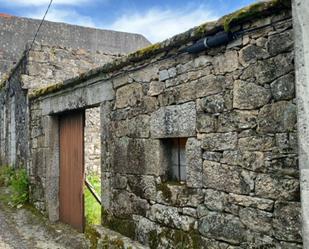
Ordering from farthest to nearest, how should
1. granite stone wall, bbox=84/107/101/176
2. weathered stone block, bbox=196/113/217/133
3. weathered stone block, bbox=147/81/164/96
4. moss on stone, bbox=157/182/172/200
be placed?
granite stone wall, bbox=84/107/101/176 → weathered stone block, bbox=147/81/164/96 → moss on stone, bbox=157/182/172/200 → weathered stone block, bbox=196/113/217/133

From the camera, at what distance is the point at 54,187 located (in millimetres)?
6398

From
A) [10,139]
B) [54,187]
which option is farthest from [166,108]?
[10,139]

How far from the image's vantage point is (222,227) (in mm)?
2973

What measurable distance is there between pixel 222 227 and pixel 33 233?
3817mm

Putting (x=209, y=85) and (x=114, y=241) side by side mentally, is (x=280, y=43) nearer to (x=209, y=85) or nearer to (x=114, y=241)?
(x=209, y=85)

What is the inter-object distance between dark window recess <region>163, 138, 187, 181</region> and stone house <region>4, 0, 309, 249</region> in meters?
0.01

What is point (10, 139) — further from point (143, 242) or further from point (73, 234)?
point (143, 242)

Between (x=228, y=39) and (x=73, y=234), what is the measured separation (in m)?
4.10

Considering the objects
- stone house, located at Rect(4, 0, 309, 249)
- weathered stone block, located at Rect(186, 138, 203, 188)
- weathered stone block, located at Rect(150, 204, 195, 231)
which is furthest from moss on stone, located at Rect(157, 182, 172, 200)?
weathered stone block, located at Rect(186, 138, 203, 188)

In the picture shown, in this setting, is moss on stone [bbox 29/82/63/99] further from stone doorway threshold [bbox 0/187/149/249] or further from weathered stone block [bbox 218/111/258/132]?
weathered stone block [bbox 218/111/258/132]

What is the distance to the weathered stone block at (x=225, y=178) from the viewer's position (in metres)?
2.79

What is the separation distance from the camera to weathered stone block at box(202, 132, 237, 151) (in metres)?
2.87

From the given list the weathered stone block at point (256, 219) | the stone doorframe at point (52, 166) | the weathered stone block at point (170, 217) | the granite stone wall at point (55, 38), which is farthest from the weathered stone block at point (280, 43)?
the granite stone wall at point (55, 38)

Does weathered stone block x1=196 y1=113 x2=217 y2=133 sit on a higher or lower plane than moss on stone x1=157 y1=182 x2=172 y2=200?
higher
